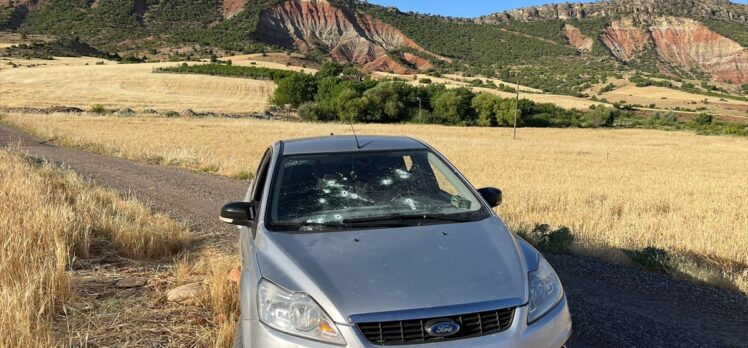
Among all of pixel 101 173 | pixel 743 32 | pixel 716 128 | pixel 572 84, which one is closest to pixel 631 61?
pixel 743 32

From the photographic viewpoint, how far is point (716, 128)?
61.8 meters

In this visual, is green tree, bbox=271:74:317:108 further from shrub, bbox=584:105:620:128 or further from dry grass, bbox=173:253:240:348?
dry grass, bbox=173:253:240:348

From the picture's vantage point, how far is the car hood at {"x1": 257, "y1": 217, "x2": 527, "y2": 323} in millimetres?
2916

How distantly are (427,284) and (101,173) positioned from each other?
551 inches

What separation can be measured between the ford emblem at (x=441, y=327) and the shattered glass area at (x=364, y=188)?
125cm

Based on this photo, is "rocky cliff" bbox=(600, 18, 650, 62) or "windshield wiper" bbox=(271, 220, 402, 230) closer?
"windshield wiper" bbox=(271, 220, 402, 230)

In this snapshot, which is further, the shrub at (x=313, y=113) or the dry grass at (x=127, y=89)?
the shrub at (x=313, y=113)

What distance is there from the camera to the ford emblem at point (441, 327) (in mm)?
2801

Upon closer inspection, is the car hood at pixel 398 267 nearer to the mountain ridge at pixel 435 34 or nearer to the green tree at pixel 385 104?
the green tree at pixel 385 104

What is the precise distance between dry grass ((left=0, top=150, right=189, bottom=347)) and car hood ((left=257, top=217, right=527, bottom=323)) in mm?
1812

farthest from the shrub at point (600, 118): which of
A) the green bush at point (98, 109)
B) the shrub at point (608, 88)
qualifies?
the green bush at point (98, 109)

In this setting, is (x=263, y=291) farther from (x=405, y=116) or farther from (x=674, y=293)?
(x=405, y=116)

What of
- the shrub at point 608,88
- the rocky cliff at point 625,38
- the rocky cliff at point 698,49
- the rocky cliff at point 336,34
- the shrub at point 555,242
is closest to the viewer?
the shrub at point 555,242

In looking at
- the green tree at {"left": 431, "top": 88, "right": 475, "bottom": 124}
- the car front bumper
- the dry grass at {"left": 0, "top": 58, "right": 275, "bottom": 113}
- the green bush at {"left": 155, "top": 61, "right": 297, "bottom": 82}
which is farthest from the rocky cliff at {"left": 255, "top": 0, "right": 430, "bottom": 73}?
the car front bumper
